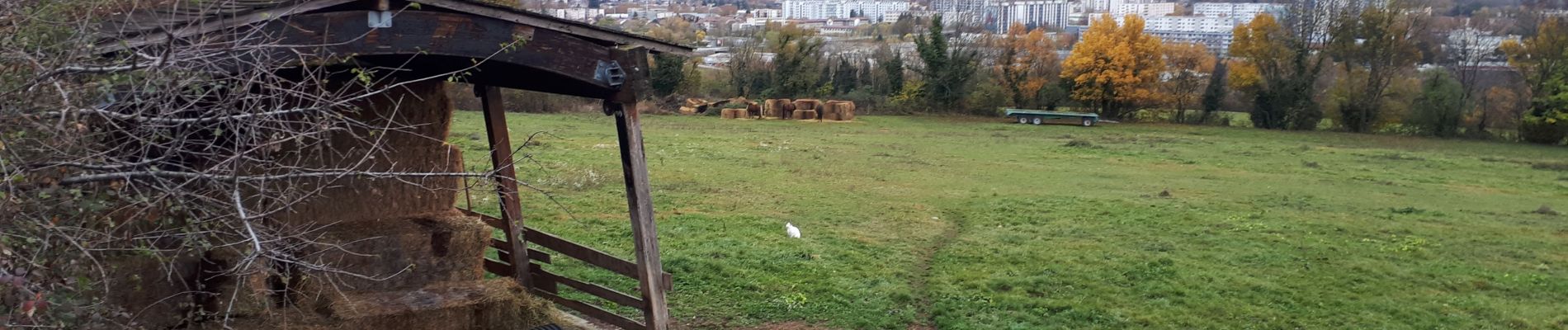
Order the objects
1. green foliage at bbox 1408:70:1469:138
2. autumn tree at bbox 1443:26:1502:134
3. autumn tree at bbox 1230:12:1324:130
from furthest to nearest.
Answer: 1. autumn tree at bbox 1443:26:1502:134
2. autumn tree at bbox 1230:12:1324:130
3. green foliage at bbox 1408:70:1469:138

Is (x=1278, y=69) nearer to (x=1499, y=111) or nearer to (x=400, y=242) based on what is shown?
(x=1499, y=111)

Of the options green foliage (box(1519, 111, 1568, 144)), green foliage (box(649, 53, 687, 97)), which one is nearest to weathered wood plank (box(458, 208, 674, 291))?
green foliage (box(649, 53, 687, 97))

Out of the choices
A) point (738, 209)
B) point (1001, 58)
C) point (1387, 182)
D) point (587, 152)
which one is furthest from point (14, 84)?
point (1001, 58)

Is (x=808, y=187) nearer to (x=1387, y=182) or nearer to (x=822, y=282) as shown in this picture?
(x=822, y=282)

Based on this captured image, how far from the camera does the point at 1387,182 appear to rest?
2306 cm

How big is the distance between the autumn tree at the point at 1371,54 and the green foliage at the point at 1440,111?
3.90 feet

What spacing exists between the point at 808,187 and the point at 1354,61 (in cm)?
3193

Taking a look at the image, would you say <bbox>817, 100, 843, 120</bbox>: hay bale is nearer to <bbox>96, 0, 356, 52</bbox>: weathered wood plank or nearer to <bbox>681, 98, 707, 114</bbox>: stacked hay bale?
<bbox>681, 98, 707, 114</bbox>: stacked hay bale

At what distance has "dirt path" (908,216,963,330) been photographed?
31.4 ft

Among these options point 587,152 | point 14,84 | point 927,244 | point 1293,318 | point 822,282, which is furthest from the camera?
point 587,152

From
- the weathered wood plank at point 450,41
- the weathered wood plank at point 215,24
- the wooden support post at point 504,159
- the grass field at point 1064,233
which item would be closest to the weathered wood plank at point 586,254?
the wooden support post at point 504,159

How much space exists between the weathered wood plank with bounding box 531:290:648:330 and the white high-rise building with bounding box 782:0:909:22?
125 m

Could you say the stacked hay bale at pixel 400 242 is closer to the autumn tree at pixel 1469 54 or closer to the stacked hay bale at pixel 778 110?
the stacked hay bale at pixel 778 110

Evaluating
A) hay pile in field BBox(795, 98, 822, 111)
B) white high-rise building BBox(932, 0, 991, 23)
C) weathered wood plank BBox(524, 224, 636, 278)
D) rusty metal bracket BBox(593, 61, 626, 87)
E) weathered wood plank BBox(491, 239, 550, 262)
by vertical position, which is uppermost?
white high-rise building BBox(932, 0, 991, 23)
